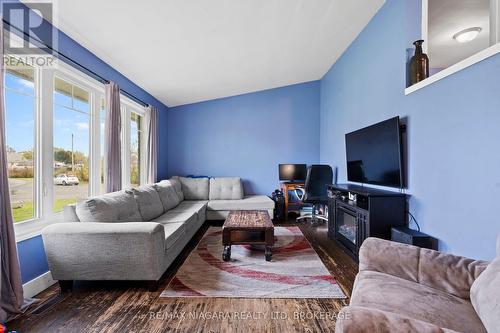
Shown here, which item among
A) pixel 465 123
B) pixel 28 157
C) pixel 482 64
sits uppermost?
pixel 482 64

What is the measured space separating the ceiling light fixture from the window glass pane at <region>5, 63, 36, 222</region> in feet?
15.8

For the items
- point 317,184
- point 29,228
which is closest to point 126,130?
point 29,228

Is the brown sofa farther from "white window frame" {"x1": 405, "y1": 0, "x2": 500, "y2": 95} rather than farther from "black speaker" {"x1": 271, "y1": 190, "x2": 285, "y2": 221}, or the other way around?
"black speaker" {"x1": 271, "y1": 190, "x2": 285, "y2": 221}

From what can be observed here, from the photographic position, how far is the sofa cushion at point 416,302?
3.30 feet

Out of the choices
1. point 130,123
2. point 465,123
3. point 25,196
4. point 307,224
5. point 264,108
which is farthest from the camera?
point 264,108

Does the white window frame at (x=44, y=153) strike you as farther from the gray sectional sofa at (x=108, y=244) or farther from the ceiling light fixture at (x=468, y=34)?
the ceiling light fixture at (x=468, y=34)

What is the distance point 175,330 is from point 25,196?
1805mm

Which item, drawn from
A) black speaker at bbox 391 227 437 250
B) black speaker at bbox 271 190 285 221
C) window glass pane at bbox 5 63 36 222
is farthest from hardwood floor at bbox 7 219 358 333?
black speaker at bbox 271 190 285 221

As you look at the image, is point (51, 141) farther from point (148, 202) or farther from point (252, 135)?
point (252, 135)

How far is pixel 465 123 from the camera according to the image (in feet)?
5.66

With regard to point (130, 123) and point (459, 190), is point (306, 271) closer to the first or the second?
point (459, 190)

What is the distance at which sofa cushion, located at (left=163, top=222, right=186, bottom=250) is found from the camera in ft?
7.54

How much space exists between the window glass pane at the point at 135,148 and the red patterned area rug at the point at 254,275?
1.88 m

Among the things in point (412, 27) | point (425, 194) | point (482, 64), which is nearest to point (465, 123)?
point (482, 64)
